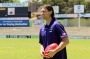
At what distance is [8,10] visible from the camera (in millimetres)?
49875

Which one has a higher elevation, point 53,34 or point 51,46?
point 53,34

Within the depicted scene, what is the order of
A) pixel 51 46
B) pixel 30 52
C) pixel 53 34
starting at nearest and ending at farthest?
pixel 51 46 → pixel 53 34 → pixel 30 52

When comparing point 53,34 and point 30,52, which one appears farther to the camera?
point 30,52

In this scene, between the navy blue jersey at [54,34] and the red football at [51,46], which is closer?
the red football at [51,46]

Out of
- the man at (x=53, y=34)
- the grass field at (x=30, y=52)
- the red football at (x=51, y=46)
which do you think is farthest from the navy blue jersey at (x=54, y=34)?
the grass field at (x=30, y=52)

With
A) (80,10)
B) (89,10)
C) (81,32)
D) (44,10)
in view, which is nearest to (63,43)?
(44,10)

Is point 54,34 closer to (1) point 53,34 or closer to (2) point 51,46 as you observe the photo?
(1) point 53,34

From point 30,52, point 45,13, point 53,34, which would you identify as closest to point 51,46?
point 53,34

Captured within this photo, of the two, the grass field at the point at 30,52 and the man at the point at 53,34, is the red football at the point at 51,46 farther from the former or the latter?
the grass field at the point at 30,52

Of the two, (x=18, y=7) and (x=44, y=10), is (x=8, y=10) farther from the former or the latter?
(x=44, y=10)

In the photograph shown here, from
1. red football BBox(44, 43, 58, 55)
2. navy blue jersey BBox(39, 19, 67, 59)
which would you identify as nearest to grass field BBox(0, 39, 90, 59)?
navy blue jersey BBox(39, 19, 67, 59)

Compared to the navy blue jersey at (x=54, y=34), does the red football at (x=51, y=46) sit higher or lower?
lower

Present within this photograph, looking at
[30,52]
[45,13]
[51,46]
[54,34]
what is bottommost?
[30,52]

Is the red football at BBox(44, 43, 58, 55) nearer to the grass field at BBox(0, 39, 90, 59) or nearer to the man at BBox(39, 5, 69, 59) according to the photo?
the man at BBox(39, 5, 69, 59)
